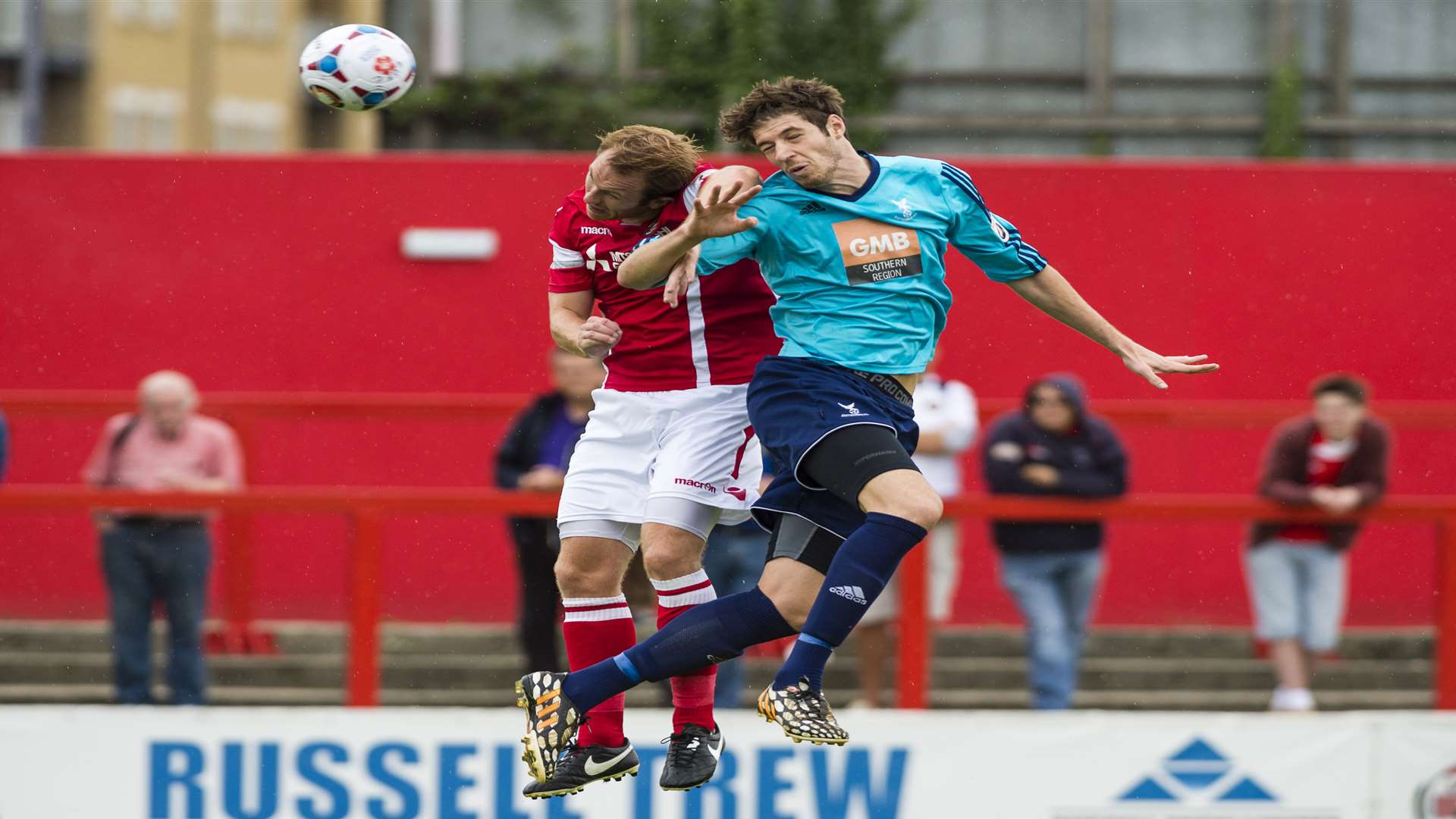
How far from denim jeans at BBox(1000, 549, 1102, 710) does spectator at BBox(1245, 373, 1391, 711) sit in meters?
0.76

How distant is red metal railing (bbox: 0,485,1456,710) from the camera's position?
26.8 feet

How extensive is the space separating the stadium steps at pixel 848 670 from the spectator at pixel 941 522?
0.74 ft

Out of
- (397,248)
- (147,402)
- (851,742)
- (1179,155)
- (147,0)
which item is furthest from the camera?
(147,0)

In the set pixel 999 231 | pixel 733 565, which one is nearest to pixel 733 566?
pixel 733 565

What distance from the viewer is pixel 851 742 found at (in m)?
7.77

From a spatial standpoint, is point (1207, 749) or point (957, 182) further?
point (1207, 749)

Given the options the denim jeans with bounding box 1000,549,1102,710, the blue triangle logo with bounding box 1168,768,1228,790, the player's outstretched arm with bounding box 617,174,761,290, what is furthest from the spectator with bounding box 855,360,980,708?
the player's outstretched arm with bounding box 617,174,761,290

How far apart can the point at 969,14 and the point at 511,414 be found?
249 inches

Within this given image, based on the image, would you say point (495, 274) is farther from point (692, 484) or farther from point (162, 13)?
point (162, 13)

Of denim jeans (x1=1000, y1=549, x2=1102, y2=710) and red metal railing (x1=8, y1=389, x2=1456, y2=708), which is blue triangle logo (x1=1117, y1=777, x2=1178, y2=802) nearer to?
denim jeans (x1=1000, y1=549, x2=1102, y2=710)

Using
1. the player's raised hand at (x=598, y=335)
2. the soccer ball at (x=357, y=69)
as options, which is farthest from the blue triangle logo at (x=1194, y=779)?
the soccer ball at (x=357, y=69)

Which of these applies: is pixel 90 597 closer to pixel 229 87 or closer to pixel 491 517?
pixel 491 517

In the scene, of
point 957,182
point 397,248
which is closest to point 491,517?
point 397,248

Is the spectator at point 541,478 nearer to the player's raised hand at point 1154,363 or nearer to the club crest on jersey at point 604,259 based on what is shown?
the club crest on jersey at point 604,259
